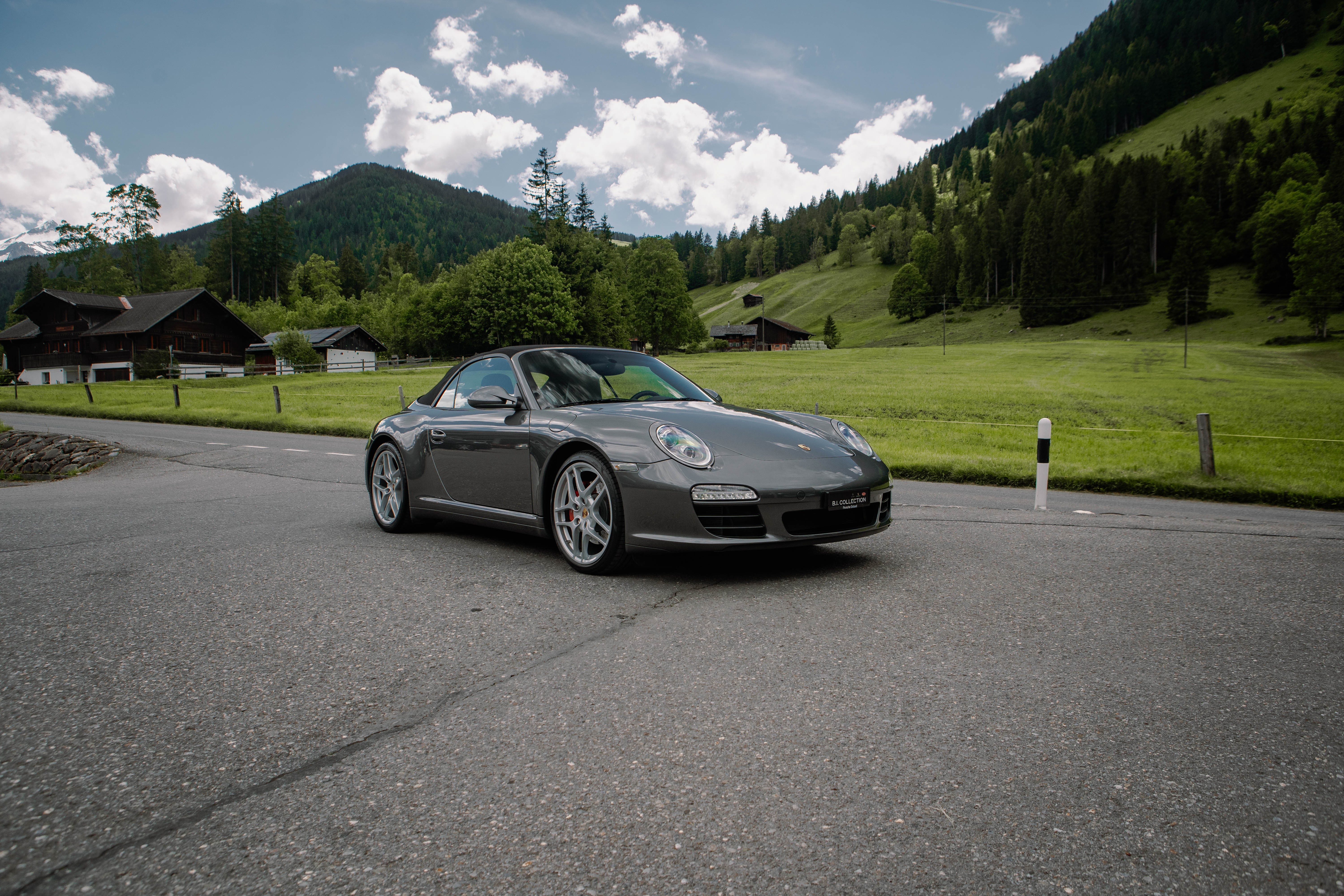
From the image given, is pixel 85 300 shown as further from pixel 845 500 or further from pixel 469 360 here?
pixel 845 500

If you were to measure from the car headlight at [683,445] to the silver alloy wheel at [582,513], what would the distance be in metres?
0.42

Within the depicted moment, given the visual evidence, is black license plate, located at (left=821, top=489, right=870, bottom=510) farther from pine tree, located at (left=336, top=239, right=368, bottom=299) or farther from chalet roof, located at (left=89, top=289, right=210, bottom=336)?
pine tree, located at (left=336, top=239, right=368, bottom=299)

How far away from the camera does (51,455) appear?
43.1ft

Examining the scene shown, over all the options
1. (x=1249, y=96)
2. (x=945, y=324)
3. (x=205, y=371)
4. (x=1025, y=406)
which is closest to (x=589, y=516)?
(x=1025, y=406)

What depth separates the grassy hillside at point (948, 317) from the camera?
3017 inches

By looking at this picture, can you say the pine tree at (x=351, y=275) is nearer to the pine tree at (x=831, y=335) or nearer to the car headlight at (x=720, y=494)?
the pine tree at (x=831, y=335)

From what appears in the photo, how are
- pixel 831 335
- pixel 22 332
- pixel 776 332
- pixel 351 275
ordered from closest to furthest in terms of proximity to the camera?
pixel 22 332, pixel 831 335, pixel 776 332, pixel 351 275

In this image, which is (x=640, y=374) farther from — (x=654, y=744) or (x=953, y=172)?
(x=953, y=172)

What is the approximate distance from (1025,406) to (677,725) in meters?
27.8

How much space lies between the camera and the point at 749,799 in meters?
2.08

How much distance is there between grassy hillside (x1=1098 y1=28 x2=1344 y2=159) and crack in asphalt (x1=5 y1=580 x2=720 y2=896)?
146408 mm

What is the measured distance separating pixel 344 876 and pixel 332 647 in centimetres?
174

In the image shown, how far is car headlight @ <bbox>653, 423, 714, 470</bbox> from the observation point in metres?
4.30

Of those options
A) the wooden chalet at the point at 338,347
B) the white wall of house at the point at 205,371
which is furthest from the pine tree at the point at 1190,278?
the white wall of house at the point at 205,371
